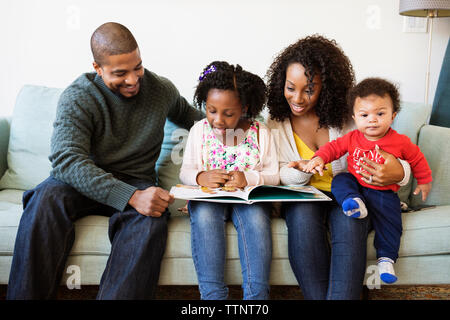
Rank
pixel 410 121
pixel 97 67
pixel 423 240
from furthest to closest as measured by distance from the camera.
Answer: pixel 410 121
pixel 97 67
pixel 423 240

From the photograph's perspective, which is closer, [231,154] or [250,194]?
[250,194]

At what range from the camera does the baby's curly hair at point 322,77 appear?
153cm

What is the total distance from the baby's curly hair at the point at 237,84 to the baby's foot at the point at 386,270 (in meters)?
0.70

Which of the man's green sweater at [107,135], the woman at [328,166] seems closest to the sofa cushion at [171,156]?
the man's green sweater at [107,135]

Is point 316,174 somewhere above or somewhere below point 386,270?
above

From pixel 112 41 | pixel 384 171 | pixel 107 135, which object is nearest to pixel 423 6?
pixel 384 171

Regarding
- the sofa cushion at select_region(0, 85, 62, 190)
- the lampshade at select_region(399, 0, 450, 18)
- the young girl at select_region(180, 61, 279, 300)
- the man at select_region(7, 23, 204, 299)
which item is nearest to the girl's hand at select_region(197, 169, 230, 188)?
the young girl at select_region(180, 61, 279, 300)

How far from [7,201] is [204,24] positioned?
128 cm

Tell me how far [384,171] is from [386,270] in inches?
12.3

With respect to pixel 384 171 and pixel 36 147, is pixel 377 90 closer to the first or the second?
pixel 384 171

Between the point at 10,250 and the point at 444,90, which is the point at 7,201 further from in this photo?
the point at 444,90

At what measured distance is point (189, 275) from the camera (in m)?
1.34

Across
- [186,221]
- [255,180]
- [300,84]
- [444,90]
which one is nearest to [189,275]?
[186,221]

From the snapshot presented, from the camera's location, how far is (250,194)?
129cm
